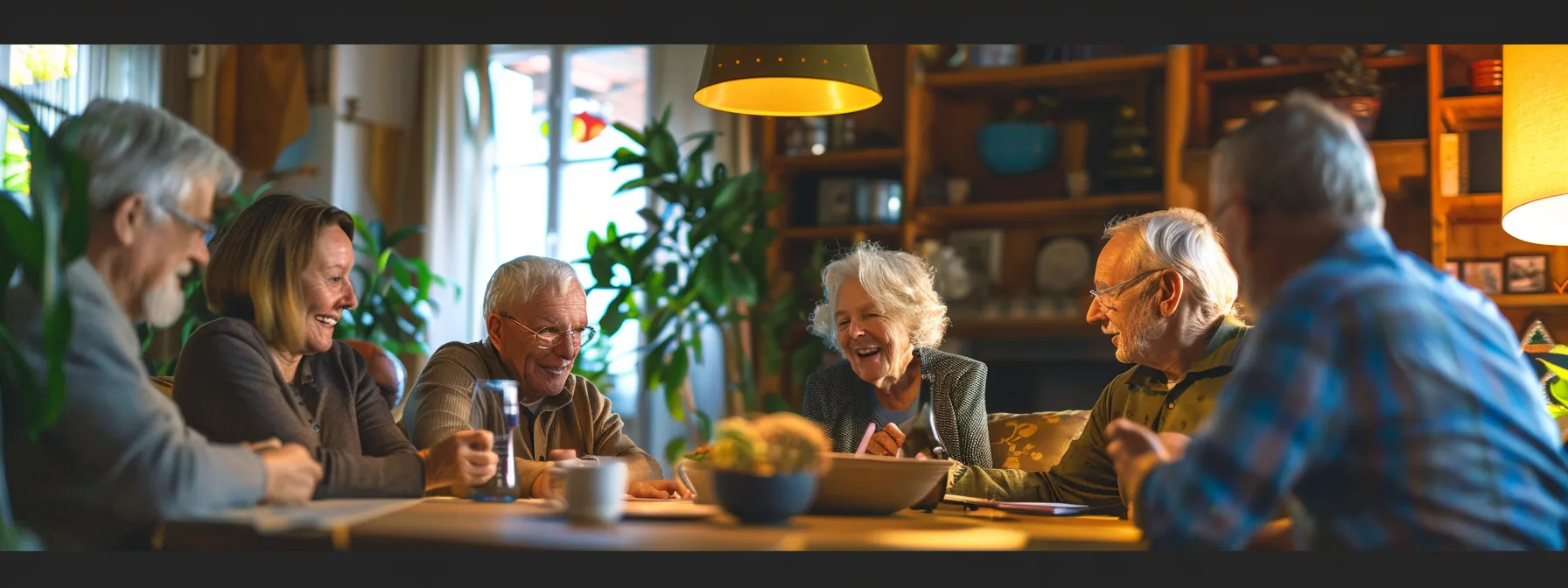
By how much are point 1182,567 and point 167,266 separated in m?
1.13

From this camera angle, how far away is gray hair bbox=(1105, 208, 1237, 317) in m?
2.14

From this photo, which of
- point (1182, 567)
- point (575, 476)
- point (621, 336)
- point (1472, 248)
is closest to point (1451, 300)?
point (1182, 567)

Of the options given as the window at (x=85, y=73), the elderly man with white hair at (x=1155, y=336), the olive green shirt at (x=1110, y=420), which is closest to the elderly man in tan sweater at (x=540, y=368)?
the olive green shirt at (x=1110, y=420)

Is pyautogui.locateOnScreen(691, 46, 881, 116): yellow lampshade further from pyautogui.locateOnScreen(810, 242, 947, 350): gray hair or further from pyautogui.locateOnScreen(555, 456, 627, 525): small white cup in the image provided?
pyautogui.locateOnScreen(555, 456, 627, 525): small white cup

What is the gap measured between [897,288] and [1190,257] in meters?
0.81

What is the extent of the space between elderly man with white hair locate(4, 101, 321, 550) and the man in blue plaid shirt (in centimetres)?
100

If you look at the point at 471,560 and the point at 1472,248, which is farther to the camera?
the point at 1472,248

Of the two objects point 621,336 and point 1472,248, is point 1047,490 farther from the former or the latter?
point 621,336

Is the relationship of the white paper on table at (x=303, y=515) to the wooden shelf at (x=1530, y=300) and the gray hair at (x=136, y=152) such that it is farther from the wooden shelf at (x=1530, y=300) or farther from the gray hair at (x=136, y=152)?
the wooden shelf at (x=1530, y=300)

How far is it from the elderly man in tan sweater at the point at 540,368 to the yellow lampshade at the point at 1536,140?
1.87 metres

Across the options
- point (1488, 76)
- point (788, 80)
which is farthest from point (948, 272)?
point (788, 80)

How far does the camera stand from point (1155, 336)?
2166mm

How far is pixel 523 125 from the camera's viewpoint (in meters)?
6.36

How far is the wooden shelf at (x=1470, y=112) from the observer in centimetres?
407
